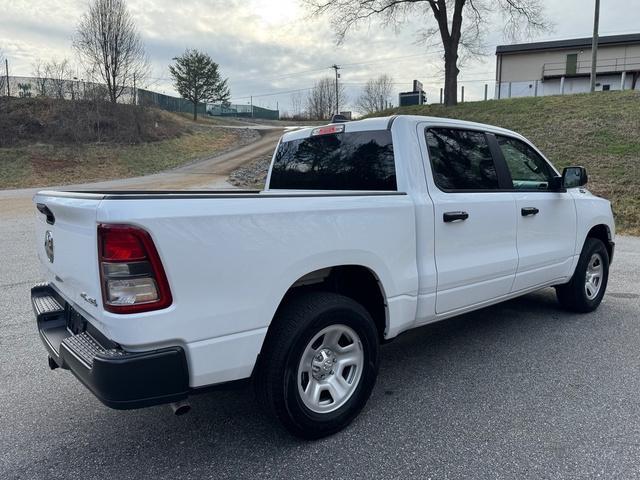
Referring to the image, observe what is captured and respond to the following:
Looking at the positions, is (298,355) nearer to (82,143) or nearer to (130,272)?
(130,272)

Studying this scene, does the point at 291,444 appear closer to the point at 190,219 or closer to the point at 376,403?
the point at 376,403

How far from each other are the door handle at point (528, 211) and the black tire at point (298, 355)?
1.91 metres

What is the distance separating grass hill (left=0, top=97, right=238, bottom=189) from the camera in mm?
24328

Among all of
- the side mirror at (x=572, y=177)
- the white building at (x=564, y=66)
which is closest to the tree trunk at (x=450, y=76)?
the white building at (x=564, y=66)

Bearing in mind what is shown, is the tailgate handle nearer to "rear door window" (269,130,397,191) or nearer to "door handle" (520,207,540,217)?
"rear door window" (269,130,397,191)

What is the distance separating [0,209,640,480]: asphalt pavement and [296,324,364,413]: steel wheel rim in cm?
23

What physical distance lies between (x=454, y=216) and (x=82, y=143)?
29580mm

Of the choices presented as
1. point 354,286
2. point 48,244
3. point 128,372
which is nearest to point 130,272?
point 128,372

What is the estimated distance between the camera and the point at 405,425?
304cm

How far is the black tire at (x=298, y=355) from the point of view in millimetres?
2607

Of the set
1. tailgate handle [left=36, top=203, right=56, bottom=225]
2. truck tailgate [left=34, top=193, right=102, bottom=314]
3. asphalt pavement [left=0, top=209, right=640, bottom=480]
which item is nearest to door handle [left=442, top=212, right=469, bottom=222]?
asphalt pavement [left=0, top=209, right=640, bottom=480]

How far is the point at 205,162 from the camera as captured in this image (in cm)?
3023

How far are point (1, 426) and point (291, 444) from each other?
180cm

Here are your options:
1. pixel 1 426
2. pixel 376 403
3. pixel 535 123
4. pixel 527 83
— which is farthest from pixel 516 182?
pixel 527 83
